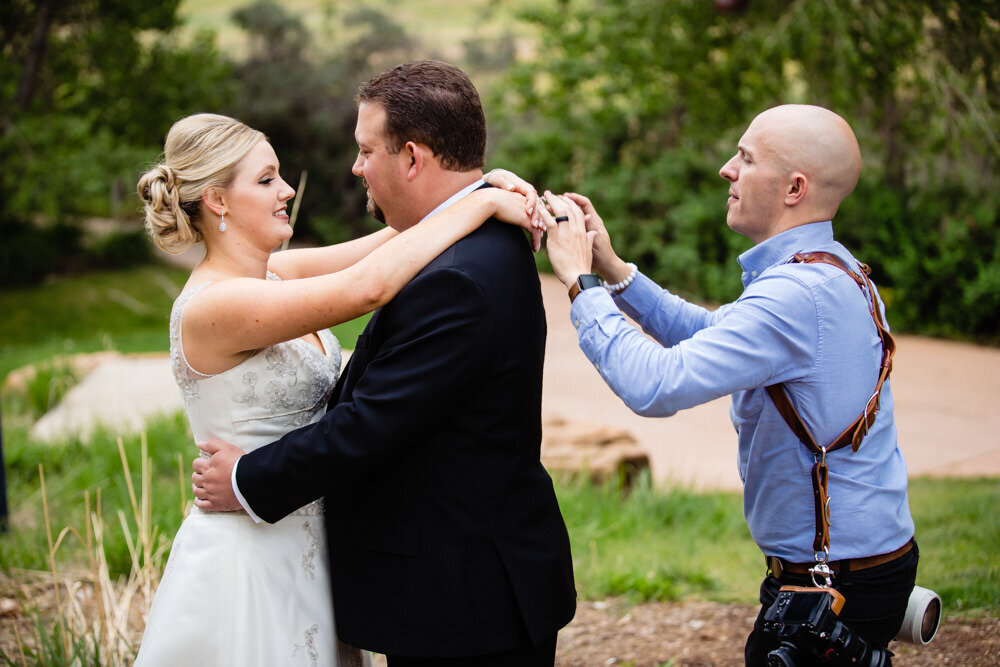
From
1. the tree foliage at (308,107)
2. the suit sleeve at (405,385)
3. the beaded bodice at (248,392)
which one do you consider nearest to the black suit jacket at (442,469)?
the suit sleeve at (405,385)

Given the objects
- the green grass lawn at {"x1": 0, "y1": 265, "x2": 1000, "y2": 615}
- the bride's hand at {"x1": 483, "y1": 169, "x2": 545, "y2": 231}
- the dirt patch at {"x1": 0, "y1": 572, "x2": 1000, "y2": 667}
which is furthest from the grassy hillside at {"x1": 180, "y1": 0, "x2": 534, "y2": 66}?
the bride's hand at {"x1": 483, "y1": 169, "x2": 545, "y2": 231}

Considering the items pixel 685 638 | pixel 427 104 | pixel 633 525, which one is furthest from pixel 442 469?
pixel 633 525

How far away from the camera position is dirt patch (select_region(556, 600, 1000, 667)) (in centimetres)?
351

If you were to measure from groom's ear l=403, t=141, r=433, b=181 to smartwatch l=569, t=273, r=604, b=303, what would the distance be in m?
0.46

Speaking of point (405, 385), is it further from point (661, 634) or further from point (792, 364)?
point (661, 634)

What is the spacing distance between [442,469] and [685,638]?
2.20m

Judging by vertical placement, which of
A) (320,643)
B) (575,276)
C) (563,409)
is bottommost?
(563,409)

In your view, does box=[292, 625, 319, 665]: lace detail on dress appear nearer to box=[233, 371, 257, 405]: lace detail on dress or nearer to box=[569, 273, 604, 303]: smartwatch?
box=[233, 371, 257, 405]: lace detail on dress

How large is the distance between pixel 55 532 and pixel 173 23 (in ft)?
46.2

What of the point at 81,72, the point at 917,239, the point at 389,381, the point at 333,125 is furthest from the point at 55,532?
the point at 333,125

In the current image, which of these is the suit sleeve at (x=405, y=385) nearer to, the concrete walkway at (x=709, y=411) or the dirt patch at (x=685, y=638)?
the dirt patch at (x=685, y=638)

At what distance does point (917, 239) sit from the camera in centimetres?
1060

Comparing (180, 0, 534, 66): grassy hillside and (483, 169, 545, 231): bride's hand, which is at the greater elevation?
(180, 0, 534, 66): grassy hillside

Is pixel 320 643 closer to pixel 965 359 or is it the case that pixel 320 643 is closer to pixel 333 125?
pixel 965 359
